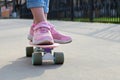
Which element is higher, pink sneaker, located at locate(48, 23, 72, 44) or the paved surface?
pink sneaker, located at locate(48, 23, 72, 44)

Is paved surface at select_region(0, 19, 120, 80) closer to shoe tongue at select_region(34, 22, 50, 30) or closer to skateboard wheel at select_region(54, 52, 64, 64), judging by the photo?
skateboard wheel at select_region(54, 52, 64, 64)

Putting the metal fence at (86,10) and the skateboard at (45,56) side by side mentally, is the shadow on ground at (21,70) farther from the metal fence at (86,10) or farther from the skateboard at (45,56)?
the metal fence at (86,10)

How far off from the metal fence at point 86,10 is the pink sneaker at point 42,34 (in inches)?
280

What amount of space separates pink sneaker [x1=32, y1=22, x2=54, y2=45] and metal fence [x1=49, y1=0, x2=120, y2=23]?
23.3 feet

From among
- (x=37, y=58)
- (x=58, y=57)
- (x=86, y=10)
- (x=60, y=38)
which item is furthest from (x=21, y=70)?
(x=86, y=10)

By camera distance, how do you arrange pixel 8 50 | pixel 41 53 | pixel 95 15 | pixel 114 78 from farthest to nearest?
pixel 95 15, pixel 8 50, pixel 41 53, pixel 114 78

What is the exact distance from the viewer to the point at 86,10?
11.7 metres

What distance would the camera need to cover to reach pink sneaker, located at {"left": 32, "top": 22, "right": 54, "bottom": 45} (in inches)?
102

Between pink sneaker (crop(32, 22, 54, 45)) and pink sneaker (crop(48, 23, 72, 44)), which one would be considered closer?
pink sneaker (crop(32, 22, 54, 45))

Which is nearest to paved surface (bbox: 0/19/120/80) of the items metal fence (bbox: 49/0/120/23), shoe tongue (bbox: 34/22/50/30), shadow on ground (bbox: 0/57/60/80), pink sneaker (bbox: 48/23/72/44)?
shadow on ground (bbox: 0/57/60/80)

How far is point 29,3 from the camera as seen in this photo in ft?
9.16

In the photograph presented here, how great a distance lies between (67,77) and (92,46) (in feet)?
5.42

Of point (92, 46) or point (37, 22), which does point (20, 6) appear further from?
point (37, 22)

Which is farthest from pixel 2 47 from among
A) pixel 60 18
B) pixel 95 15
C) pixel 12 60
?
pixel 60 18
